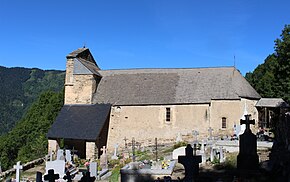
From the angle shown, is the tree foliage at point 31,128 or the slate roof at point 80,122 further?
the tree foliage at point 31,128

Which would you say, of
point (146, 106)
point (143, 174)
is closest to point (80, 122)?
point (146, 106)

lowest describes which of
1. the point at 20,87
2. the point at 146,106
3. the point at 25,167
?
the point at 25,167

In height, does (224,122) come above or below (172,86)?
below

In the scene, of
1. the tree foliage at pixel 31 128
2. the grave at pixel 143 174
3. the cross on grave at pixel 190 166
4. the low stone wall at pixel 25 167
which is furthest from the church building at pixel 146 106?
the cross on grave at pixel 190 166

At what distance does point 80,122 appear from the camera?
24328 millimetres

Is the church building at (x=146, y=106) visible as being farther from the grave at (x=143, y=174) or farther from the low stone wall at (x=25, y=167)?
the grave at (x=143, y=174)

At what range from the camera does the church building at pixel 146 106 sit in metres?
24.5

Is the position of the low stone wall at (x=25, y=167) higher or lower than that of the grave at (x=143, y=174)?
lower

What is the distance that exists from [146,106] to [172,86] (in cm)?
303

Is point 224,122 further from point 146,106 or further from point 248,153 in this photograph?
point 248,153

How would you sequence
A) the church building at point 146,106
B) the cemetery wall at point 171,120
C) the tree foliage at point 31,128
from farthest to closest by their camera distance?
the tree foliage at point 31,128 → the cemetery wall at point 171,120 → the church building at point 146,106

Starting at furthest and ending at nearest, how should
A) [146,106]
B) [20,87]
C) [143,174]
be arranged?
1. [20,87]
2. [146,106]
3. [143,174]

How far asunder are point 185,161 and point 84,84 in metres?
19.9

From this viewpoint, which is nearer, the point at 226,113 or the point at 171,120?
the point at 226,113
